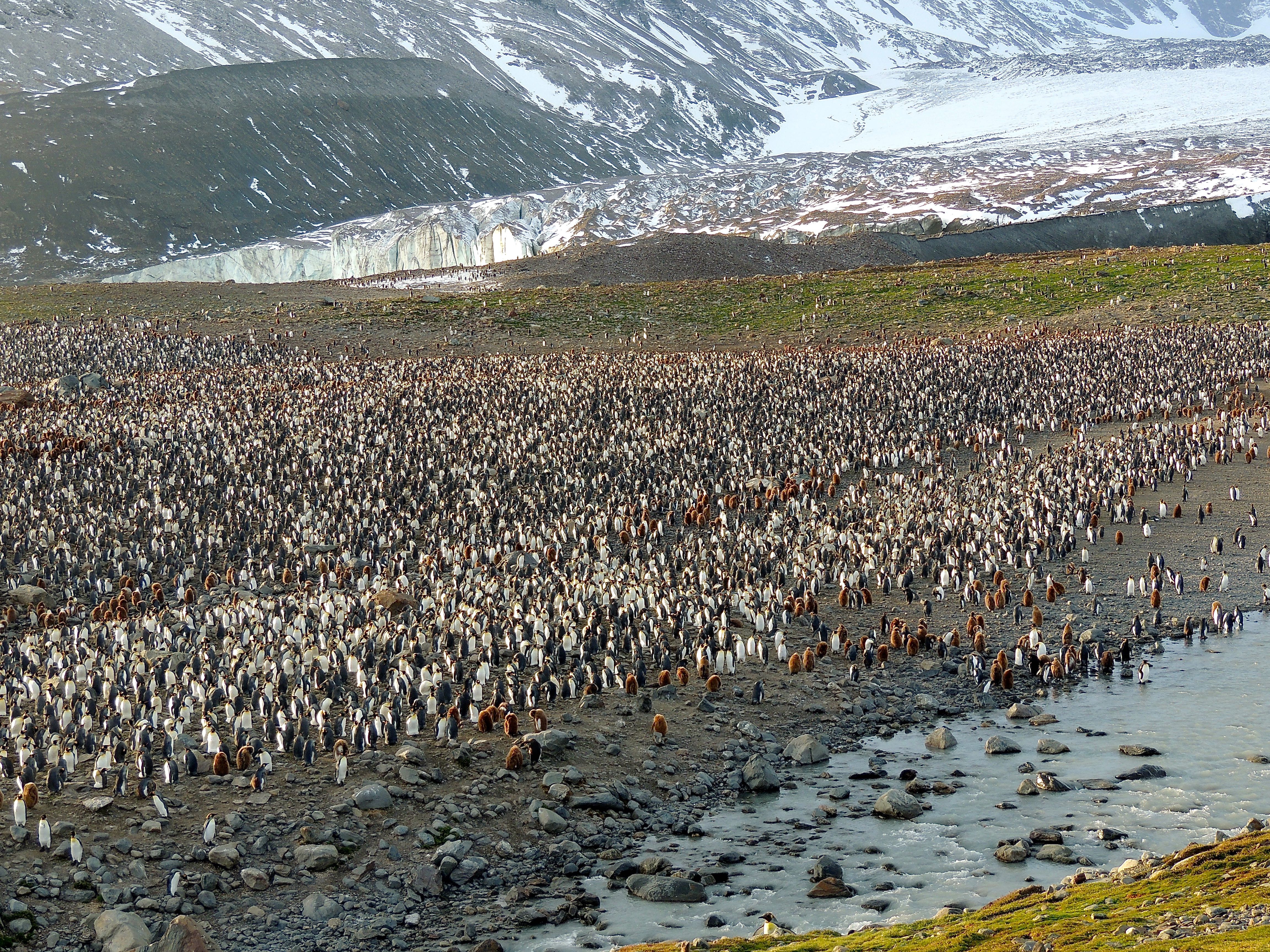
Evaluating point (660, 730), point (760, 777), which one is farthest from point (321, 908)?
point (760, 777)

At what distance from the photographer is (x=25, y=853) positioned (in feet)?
43.4

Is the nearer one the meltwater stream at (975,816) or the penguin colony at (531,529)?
the meltwater stream at (975,816)

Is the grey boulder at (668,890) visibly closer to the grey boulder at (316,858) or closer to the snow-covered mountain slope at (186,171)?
the grey boulder at (316,858)

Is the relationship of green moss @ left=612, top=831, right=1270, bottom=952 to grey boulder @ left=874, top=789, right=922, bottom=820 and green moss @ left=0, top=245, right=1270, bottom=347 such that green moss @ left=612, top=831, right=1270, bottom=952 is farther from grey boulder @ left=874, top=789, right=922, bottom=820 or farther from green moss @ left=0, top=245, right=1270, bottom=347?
green moss @ left=0, top=245, right=1270, bottom=347

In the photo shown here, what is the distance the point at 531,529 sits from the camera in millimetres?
27719

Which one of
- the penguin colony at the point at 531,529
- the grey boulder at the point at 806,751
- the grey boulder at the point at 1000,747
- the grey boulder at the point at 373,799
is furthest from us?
the penguin colony at the point at 531,529

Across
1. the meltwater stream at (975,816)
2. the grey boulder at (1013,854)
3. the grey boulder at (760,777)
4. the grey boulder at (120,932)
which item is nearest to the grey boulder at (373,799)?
the meltwater stream at (975,816)

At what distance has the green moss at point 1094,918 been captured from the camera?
32.0 ft

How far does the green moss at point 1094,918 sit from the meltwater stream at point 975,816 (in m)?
0.95

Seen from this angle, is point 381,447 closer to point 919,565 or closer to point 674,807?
point 919,565

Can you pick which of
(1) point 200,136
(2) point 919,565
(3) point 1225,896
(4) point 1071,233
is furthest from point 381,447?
(1) point 200,136

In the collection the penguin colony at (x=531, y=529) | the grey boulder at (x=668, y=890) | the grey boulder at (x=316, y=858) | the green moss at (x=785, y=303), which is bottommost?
the grey boulder at (x=668, y=890)

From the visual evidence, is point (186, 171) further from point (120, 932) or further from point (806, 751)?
point (120, 932)

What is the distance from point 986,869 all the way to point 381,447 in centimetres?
2542
